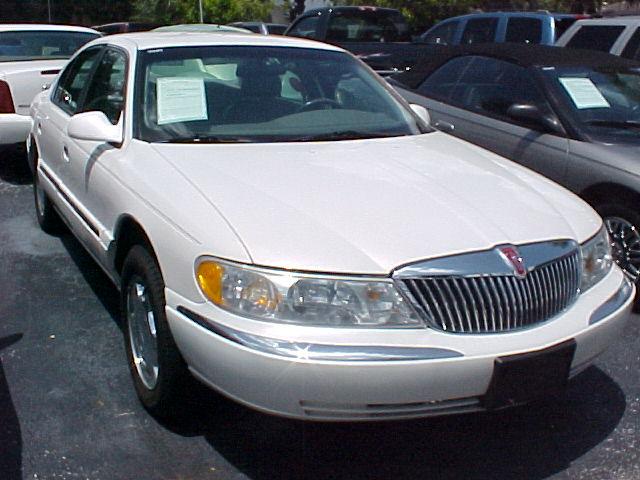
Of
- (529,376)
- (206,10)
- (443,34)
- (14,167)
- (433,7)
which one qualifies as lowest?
(206,10)

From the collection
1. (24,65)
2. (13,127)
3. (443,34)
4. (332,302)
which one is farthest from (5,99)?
(443,34)

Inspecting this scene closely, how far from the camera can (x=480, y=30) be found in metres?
12.9

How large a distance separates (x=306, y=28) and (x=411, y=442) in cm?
1042

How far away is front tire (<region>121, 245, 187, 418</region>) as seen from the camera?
3.45 meters

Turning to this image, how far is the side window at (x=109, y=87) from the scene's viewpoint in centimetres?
468

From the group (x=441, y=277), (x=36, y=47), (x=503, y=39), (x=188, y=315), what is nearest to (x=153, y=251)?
(x=188, y=315)

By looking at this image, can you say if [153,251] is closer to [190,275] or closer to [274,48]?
[190,275]

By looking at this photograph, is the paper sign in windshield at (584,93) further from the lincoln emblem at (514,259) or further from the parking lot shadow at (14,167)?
the parking lot shadow at (14,167)

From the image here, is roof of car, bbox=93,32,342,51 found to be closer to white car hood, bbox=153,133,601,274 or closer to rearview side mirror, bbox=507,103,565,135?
white car hood, bbox=153,133,601,274

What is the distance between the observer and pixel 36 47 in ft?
29.8

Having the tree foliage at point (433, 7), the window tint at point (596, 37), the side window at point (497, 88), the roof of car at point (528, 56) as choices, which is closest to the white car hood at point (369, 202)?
the side window at point (497, 88)

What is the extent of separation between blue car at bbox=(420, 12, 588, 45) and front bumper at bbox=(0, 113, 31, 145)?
6699mm

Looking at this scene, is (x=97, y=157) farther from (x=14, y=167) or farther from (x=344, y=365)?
(x=14, y=167)

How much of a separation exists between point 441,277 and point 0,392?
6.89 feet
